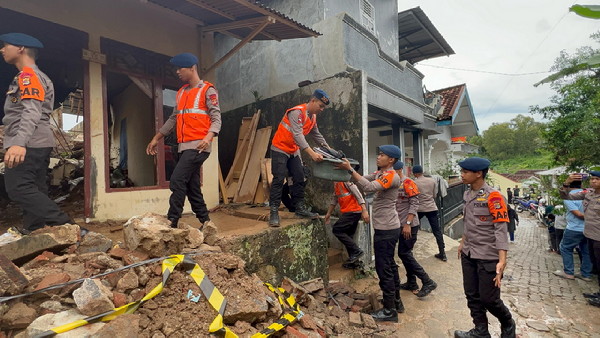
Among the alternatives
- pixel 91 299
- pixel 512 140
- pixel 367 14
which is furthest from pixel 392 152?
pixel 512 140

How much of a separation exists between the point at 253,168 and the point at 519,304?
5.06 m

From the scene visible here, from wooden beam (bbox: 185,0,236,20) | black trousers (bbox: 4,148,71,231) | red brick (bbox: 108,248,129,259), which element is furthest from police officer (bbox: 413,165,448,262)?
black trousers (bbox: 4,148,71,231)

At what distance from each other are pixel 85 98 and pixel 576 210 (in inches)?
329

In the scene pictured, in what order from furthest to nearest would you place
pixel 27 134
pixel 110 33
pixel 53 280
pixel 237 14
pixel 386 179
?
pixel 110 33
pixel 237 14
pixel 386 179
pixel 27 134
pixel 53 280

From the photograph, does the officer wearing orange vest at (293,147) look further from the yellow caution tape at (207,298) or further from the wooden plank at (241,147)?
the wooden plank at (241,147)

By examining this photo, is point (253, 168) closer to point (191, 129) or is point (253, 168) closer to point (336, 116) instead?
point (336, 116)

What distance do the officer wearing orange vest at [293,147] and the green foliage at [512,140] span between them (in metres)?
46.6

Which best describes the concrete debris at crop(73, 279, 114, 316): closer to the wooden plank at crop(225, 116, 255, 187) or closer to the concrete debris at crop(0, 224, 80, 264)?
the concrete debris at crop(0, 224, 80, 264)

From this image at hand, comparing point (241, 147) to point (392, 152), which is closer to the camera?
point (392, 152)

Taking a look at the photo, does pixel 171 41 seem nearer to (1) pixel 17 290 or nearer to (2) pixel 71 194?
(2) pixel 71 194

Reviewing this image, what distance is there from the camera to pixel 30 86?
260 cm

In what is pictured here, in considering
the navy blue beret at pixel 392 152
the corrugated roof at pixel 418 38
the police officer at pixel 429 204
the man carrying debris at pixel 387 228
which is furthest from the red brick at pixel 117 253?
the corrugated roof at pixel 418 38

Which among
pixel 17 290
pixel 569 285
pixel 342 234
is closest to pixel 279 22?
pixel 342 234

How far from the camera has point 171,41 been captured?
5.23 m
